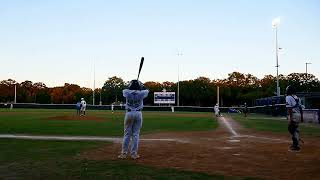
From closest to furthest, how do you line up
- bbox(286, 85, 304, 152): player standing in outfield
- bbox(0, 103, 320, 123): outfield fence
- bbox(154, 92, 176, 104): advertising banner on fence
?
bbox(286, 85, 304, 152): player standing in outfield < bbox(0, 103, 320, 123): outfield fence < bbox(154, 92, 176, 104): advertising banner on fence

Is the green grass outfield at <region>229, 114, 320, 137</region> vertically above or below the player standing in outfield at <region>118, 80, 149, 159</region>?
below

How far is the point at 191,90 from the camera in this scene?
124500 mm

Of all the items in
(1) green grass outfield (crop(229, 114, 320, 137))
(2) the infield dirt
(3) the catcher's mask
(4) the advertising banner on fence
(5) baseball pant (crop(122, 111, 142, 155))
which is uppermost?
(4) the advertising banner on fence

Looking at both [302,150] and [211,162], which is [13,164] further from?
[302,150]

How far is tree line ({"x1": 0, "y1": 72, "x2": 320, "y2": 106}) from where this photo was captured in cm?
12219

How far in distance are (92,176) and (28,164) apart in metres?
2.32

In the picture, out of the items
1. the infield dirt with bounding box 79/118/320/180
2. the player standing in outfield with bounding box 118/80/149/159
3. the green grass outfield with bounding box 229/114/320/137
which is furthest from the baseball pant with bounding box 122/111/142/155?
the green grass outfield with bounding box 229/114/320/137

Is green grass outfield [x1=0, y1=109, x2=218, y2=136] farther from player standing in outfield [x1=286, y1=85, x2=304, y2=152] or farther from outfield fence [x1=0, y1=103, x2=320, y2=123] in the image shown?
player standing in outfield [x1=286, y1=85, x2=304, y2=152]

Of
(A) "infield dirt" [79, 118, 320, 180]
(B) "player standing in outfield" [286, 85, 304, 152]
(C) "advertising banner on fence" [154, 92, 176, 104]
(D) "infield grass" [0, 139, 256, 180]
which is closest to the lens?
(D) "infield grass" [0, 139, 256, 180]

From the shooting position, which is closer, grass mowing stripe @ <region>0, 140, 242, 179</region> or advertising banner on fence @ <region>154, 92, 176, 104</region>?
grass mowing stripe @ <region>0, 140, 242, 179</region>

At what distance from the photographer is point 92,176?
8648 millimetres

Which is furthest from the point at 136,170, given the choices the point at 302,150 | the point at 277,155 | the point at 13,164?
the point at 302,150

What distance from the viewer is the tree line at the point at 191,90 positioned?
122 meters

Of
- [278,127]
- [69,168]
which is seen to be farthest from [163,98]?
[69,168]
